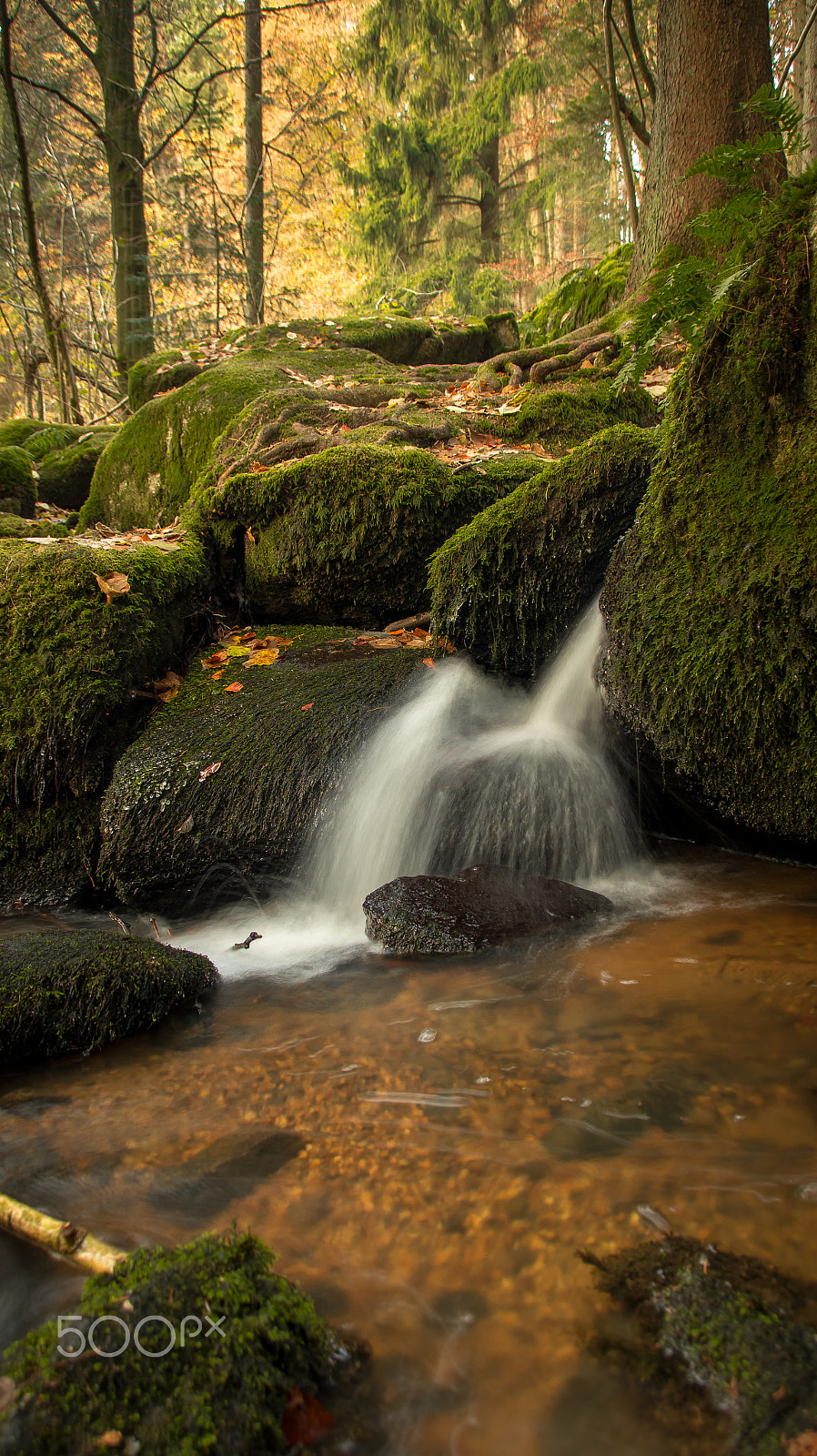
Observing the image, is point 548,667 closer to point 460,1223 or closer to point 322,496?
point 322,496

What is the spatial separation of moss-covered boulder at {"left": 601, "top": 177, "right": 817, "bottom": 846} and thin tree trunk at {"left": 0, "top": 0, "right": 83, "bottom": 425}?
7.91 m

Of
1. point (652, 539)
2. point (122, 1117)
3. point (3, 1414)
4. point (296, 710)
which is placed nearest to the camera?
point (3, 1414)

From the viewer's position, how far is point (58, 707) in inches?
164

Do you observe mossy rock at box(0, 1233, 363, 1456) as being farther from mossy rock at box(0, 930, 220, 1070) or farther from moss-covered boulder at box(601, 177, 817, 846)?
moss-covered boulder at box(601, 177, 817, 846)

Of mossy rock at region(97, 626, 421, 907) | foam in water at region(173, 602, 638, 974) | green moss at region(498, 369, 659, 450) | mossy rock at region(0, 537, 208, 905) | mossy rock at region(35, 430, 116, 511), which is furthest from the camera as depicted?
mossy rock at region(35, 430, 116, 511)

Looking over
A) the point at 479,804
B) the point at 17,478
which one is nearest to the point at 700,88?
the point at 479,804

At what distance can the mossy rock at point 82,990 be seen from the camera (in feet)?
8.56

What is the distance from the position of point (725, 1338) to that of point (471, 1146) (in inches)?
28.3

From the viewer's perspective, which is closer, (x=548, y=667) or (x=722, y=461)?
Result: (x=722, y=461)

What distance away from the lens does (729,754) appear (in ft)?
11.1

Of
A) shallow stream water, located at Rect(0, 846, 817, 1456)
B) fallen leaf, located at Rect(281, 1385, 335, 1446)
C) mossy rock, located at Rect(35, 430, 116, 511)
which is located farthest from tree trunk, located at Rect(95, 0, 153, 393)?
fallen leaf, located at Rect(281, 1385, 335, 1446)

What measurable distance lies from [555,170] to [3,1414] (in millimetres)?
18126

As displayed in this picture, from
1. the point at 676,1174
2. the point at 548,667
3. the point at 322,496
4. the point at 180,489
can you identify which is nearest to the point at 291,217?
the point at 180,489

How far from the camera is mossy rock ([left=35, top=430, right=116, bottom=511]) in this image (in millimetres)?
9945
